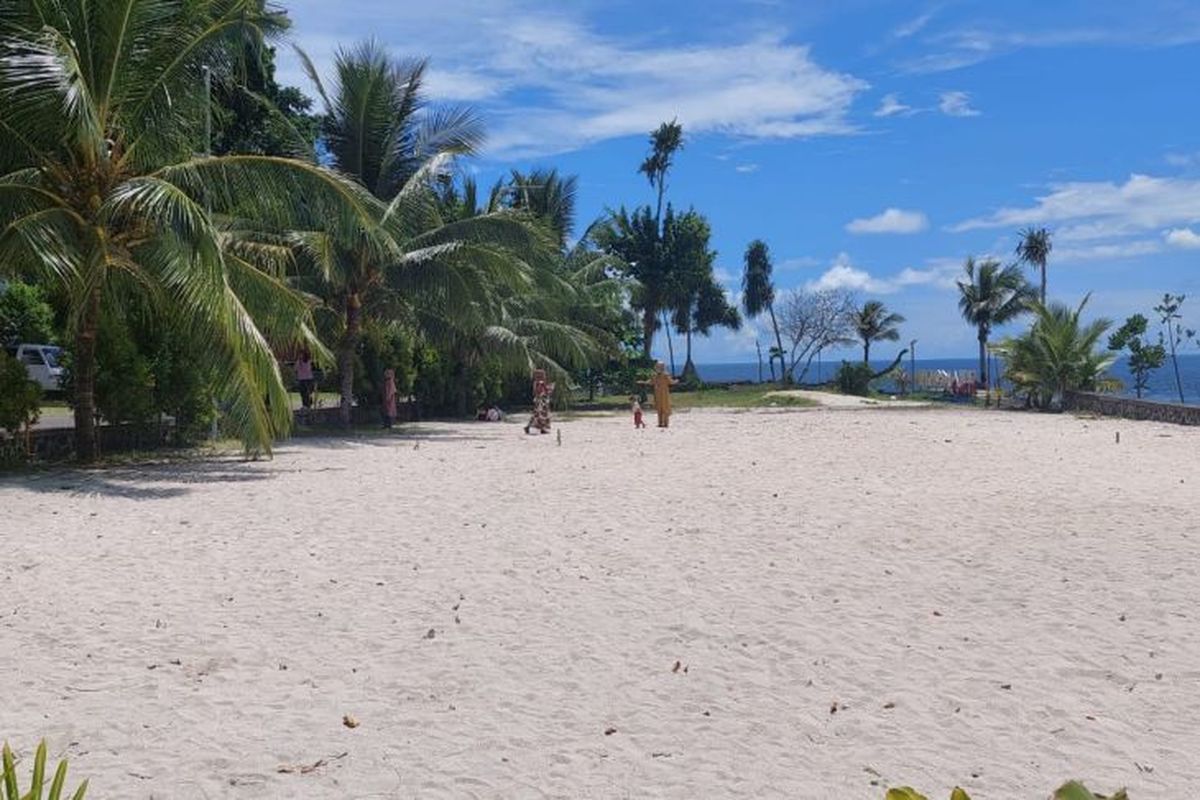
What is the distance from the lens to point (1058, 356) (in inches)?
1257

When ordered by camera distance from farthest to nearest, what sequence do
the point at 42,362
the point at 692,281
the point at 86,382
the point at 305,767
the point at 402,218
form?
the point at 692,281, the point at 42,362, the point at 402,218, the point at 86,382, the point at 305,767

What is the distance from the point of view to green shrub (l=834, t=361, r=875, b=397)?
151 feet

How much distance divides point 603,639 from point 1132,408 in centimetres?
2622

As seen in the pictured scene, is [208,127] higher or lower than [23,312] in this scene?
higher

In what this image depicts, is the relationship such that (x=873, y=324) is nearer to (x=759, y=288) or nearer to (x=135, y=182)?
(x=759, y=288)

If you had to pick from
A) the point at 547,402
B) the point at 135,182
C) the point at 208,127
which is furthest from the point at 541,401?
the point at 135,182

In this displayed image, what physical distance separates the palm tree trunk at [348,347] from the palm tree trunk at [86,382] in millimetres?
7428

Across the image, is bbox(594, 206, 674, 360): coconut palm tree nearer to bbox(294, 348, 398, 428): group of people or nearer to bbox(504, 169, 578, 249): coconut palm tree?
bbox(504, 169, 578, 249): coconut palm tree

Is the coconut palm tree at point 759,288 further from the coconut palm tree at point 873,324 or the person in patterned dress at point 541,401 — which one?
the person in patterned dress at point 541,401

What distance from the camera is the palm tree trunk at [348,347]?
859 inches

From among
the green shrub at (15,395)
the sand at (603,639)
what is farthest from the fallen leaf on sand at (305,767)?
the green shrub at (15,395)

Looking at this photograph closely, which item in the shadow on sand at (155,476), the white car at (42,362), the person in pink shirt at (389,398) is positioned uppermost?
the white car at (42,362)

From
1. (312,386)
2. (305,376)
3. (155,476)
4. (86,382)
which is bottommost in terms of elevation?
(155,476)

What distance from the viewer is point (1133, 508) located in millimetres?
10539
